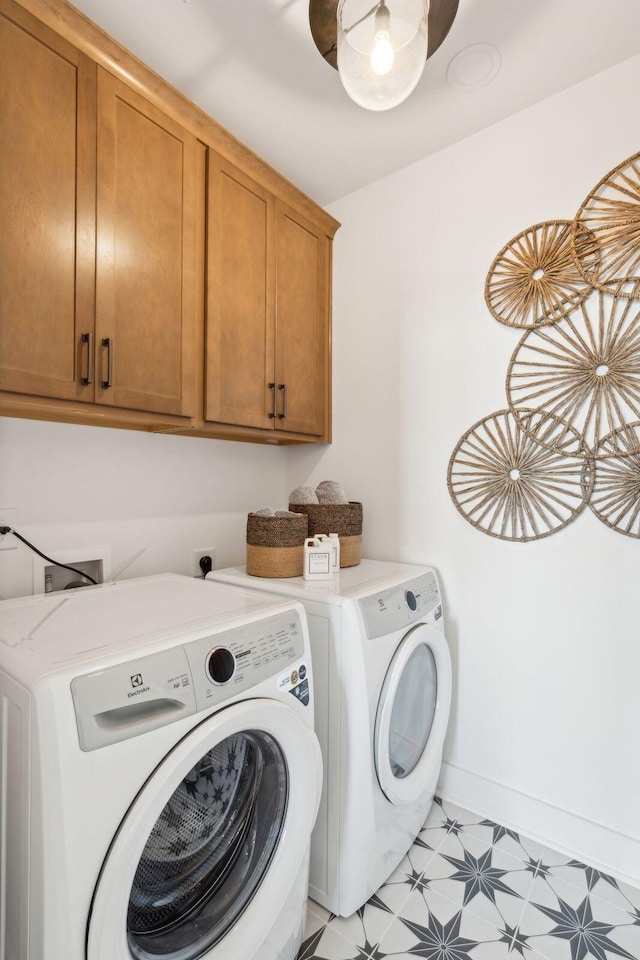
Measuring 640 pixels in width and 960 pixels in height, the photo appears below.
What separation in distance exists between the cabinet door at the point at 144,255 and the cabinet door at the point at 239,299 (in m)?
0.08

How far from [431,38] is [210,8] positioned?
1.97 feet

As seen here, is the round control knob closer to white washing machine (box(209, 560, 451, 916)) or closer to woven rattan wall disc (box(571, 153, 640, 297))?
white washing machine (box(209, 560, 451, 916))

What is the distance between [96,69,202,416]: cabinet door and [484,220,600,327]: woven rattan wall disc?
1.08 metres

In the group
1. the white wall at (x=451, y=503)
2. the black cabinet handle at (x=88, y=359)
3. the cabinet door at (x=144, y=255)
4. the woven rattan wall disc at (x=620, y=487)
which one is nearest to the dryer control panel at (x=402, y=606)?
the white wall at (x=451, y=503)

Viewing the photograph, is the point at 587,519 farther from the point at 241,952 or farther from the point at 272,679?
the point at 241,952

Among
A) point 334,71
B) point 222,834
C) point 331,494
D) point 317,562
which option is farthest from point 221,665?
point 334,71

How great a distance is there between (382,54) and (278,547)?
1331 mm

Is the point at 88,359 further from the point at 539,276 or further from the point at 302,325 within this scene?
the point at 539,276

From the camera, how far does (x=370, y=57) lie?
1.08 metres

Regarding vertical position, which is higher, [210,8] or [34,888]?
[210,8]

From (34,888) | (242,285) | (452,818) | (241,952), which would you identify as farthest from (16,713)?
(452,818)

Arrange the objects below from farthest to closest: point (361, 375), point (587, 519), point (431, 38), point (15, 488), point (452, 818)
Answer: point (361, 375) < point (452, 818) < point (587, 519) < point (15, 488) < point (431, 38)

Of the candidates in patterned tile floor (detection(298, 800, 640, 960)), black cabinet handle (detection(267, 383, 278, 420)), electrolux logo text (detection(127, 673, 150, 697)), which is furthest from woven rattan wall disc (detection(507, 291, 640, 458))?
electrolux logo text (detection(127, 673, 150, 697))

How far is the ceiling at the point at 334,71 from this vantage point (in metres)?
1.30
